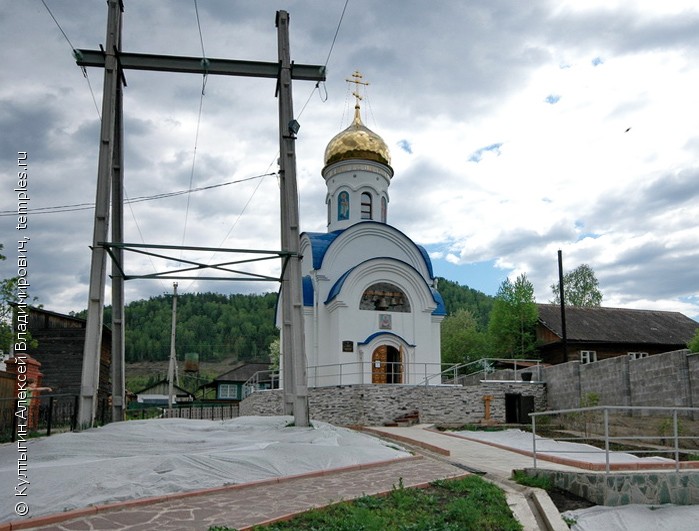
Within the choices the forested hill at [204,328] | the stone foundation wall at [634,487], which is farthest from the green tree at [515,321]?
the forested hill at [204,328]

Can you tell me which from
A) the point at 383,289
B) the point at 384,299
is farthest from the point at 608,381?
the point at 383,289

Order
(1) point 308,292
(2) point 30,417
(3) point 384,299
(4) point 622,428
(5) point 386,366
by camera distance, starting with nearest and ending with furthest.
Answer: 1. (2) point 30,417
2. (4) point 622,428
3. (5) point 386,366
4. (3) point 384,299
5. (1) point 308,292

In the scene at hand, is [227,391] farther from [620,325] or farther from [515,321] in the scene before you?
[620,325]

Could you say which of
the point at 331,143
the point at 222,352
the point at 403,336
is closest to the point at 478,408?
the point at 403,336

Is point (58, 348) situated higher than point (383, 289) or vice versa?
point (383, 289)

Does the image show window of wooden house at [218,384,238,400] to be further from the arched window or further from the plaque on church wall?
the plaque on church wall

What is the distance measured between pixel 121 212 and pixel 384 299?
10.7 meters

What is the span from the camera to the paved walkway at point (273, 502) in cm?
595

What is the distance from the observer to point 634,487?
8.03 m

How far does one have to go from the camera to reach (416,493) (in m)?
7.68

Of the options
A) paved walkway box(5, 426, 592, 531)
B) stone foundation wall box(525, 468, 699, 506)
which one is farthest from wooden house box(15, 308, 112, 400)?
stone foundation wall box(525, 468, 699, 506)

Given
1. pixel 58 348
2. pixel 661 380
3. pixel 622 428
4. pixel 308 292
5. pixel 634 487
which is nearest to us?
pixel 634 487

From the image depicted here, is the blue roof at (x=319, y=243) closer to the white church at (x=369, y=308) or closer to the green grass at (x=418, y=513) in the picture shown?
the white church at (x=369, y=308)

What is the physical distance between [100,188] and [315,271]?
11.4 meters
